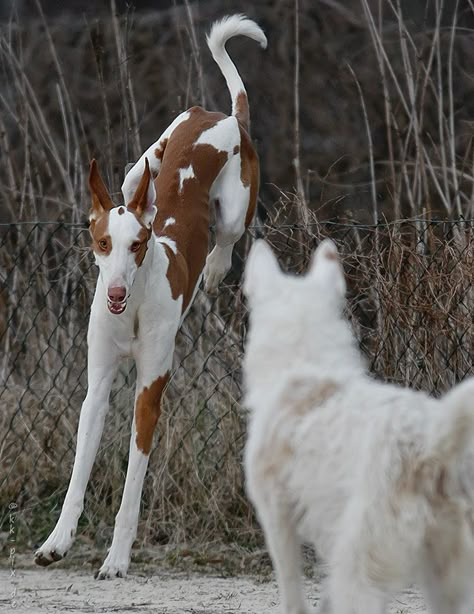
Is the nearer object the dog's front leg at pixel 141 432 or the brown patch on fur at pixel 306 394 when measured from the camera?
the brown patch on fur at pixel 306 394

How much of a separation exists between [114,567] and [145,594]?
0.59ft

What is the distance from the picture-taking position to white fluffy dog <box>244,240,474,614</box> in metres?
3.59

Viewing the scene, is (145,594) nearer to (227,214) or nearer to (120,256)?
(120,256)

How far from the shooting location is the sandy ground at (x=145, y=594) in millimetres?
5516

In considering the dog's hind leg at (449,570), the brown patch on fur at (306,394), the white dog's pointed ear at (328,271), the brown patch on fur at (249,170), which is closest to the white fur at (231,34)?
the brown patch on fur at (249,170)

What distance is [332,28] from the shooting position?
39.9ft

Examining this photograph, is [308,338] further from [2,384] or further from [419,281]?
[2,384]

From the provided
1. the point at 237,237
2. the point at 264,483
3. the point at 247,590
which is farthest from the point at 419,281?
the point at 264,483

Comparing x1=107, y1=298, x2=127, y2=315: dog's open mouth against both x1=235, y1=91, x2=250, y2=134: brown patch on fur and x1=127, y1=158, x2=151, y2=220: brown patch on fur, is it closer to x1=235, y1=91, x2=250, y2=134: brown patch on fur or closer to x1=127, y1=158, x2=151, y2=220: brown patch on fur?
x1=127, y1=158, x2=151, y2=220: brown patch on fur

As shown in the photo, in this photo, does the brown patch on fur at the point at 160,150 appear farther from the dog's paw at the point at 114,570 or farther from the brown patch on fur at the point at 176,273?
the dog's paw at the point at 114,570

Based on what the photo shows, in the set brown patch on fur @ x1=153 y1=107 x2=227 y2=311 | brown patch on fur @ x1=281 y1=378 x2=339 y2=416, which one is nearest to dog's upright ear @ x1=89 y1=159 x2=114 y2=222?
brown patch on fur @ x1=153 y1=107 x2=227 y2=311

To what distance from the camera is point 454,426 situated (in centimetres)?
351

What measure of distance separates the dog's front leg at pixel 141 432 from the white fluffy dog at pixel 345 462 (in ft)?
5.48

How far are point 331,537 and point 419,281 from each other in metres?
2.87
